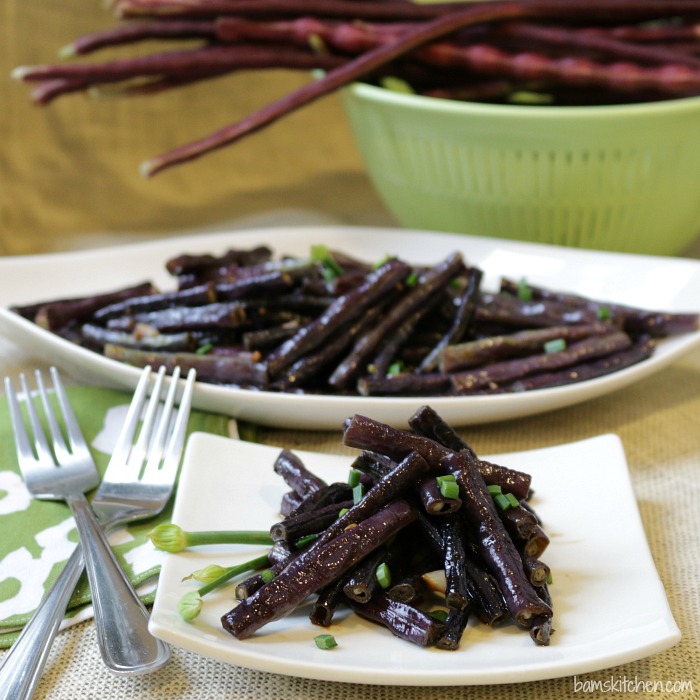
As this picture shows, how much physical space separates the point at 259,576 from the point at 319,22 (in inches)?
90.7

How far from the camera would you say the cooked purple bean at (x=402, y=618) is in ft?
4.86

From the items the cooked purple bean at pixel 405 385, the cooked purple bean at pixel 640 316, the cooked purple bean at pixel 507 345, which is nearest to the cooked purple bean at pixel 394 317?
the cooked purple bean at pixel 405 385

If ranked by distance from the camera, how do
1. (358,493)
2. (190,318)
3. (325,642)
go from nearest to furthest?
(325,642), (358,493), (190,318)

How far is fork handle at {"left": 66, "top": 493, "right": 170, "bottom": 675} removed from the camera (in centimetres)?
154

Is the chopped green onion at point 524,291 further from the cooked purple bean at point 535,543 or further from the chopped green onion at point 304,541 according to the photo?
the chopped green onion at point 304,541

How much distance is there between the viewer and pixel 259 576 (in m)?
1.61

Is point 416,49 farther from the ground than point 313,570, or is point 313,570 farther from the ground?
point 416,49

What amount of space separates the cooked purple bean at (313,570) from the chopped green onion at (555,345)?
0.95 m

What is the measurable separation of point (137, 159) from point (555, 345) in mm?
2739

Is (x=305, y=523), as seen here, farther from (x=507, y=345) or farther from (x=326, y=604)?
(x=507, y=345)

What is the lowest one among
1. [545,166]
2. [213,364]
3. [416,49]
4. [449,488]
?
[213,364]

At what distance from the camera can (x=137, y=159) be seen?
448 cm

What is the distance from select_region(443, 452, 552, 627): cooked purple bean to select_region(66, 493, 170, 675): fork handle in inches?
22.5

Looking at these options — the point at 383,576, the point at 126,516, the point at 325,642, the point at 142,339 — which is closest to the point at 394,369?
the point at 142,339
